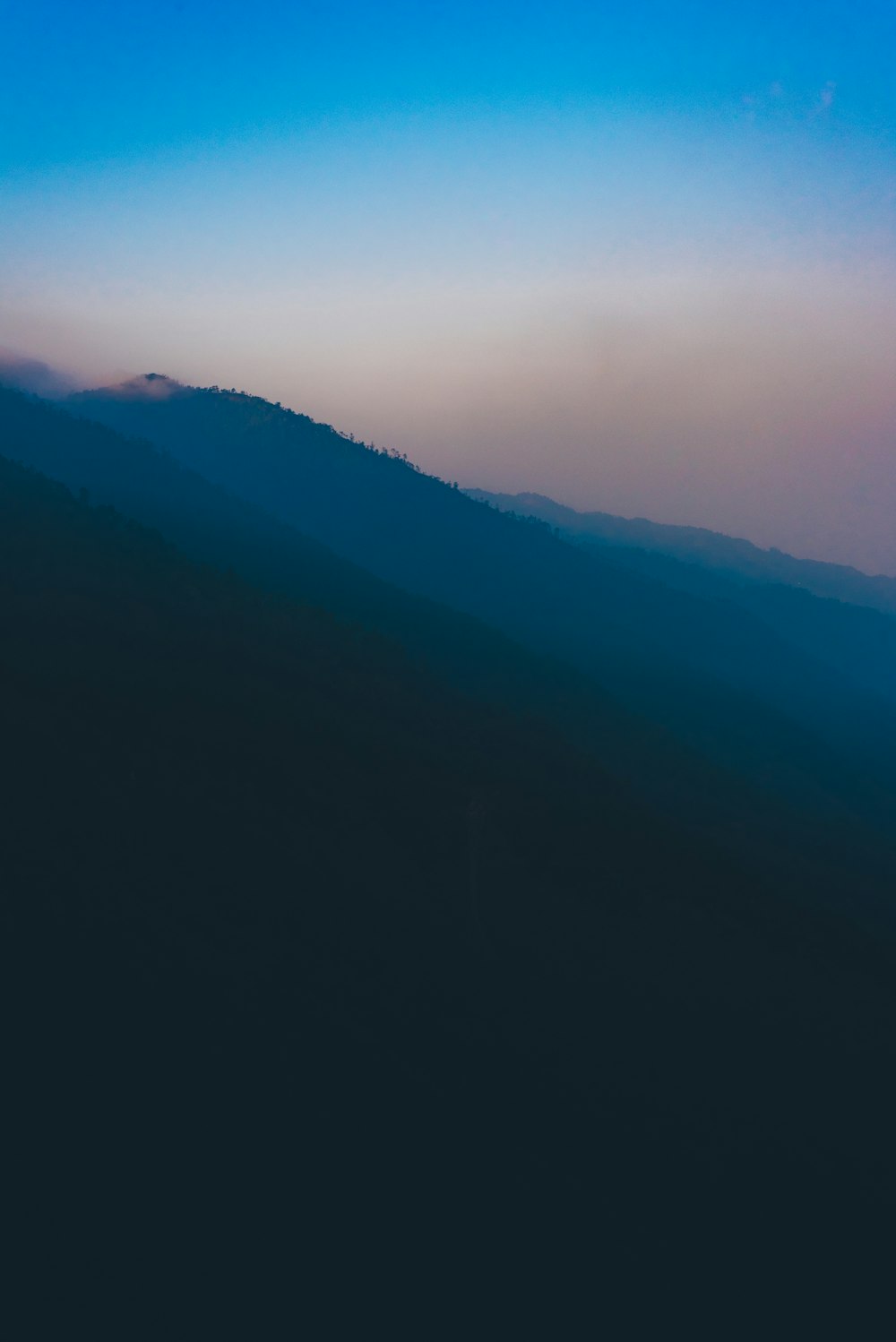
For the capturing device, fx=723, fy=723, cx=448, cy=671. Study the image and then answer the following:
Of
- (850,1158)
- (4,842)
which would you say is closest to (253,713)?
(4,842)

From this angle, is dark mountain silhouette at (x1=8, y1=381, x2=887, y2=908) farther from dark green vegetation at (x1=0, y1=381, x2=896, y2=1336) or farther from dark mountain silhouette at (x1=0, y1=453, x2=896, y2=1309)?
dark mountain silhouette at (x1=0, y1=453, x2=896, y2=1309)

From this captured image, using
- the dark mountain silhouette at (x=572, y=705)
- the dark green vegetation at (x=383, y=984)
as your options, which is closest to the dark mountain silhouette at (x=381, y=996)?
the dark green vegetation at (x=383, y=984)

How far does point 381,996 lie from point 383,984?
1.38 m

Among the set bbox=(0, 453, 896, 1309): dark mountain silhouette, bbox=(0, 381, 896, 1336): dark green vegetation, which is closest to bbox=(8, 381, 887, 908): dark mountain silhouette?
bbox=(0, 381, 896, 1336): dark green vegetation

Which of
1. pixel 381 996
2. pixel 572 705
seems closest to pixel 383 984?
pixel 381 996

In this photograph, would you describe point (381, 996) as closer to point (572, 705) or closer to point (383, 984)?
point (383, 984)

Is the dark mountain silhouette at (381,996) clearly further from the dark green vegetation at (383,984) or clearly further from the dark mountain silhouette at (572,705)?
the dark mountain silhouette at (572,705)

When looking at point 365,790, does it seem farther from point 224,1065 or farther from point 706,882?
point 706,882

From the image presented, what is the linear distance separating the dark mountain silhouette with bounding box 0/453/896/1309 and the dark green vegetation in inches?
10.7

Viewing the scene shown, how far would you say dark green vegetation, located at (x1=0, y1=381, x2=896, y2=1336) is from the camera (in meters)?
55.6

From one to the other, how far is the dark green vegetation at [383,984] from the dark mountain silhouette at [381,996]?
0.89 feet

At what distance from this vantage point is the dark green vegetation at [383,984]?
55.6 m

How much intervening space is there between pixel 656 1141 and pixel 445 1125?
1946 cm

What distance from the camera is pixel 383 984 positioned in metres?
70.9
